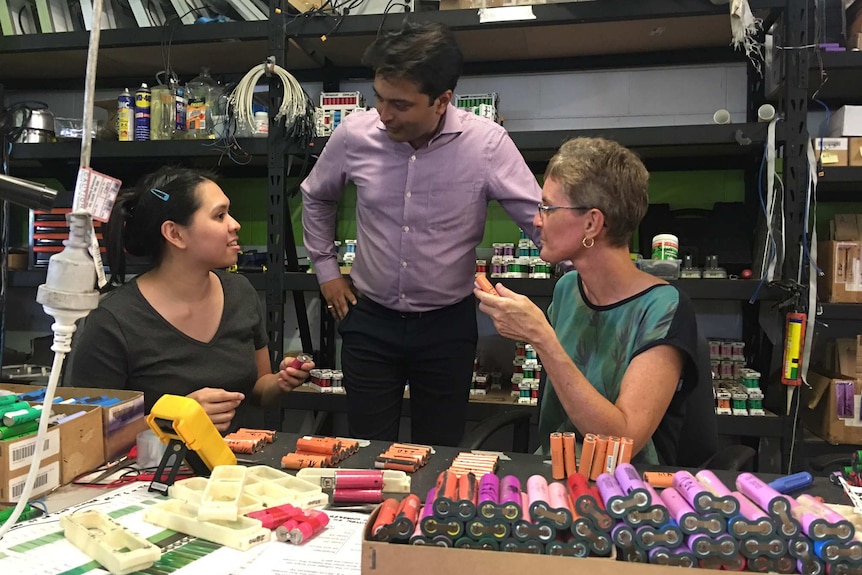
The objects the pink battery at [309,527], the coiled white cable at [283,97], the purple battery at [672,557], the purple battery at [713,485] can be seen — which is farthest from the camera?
the coiled white cable at [283,97]

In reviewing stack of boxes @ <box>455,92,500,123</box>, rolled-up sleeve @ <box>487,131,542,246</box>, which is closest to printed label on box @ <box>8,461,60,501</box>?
rolled-up sleeve @ <box>487,131,542,246</box>

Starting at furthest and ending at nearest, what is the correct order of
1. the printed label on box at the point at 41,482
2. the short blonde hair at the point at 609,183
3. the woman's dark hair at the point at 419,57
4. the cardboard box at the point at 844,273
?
the cardboard box at the point at 844,273 → the woman's dark hair at the point at 419,57 → the short blonde hair at the point at 609,183 → the printed label on box at the point at 41,482

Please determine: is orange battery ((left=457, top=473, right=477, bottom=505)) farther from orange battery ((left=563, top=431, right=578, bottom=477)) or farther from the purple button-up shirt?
the purple button-up shirt

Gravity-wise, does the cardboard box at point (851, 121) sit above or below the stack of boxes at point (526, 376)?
above

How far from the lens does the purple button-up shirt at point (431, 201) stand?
5.38 feet

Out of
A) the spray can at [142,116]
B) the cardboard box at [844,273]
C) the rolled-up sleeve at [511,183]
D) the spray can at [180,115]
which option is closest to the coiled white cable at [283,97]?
the spray can at [180,115]

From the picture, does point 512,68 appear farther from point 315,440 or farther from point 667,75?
point 315,440

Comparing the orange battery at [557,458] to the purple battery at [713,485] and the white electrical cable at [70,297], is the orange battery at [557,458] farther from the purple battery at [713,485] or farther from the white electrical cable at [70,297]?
the white electrical cable at [70,297]

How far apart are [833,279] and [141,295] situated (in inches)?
78.0

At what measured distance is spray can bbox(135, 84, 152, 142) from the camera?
2.29 m

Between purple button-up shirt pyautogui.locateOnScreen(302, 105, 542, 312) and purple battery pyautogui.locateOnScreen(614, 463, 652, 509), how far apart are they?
3.05ft

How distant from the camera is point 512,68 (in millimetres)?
2479

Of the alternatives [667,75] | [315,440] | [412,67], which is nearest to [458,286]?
[412,67]

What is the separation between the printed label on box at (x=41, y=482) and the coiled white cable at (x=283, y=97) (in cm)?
148
